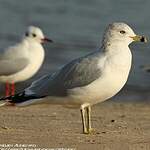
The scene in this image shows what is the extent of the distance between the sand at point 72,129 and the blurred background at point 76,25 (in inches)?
171

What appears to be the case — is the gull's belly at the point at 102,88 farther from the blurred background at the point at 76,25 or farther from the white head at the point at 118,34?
the blurred background at the point at 76,25

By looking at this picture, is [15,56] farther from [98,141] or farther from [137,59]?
[98,141]

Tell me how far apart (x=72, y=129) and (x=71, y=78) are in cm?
68

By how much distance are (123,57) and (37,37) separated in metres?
7.76

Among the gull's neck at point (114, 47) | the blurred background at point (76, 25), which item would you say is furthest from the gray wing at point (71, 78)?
the blurred background at point (76, 25)

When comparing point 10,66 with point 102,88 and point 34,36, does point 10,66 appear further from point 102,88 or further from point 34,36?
point 102,88

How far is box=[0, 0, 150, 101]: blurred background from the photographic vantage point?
16141 mm

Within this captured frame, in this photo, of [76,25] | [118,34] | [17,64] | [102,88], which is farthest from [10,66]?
[76,25]

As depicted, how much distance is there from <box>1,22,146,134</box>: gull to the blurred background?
20.6 feet

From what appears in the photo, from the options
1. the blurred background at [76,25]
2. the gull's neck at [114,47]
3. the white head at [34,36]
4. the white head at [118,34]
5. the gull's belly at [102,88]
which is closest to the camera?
the gull's belly at [102,88]

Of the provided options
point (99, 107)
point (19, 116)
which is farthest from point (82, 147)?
point (99, 107)

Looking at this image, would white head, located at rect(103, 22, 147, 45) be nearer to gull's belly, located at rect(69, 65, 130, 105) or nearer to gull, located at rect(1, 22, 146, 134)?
gull, located at rect(1, 22, 146, 134)

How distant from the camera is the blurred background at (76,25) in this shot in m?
16.1

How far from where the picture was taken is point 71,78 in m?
7.86
